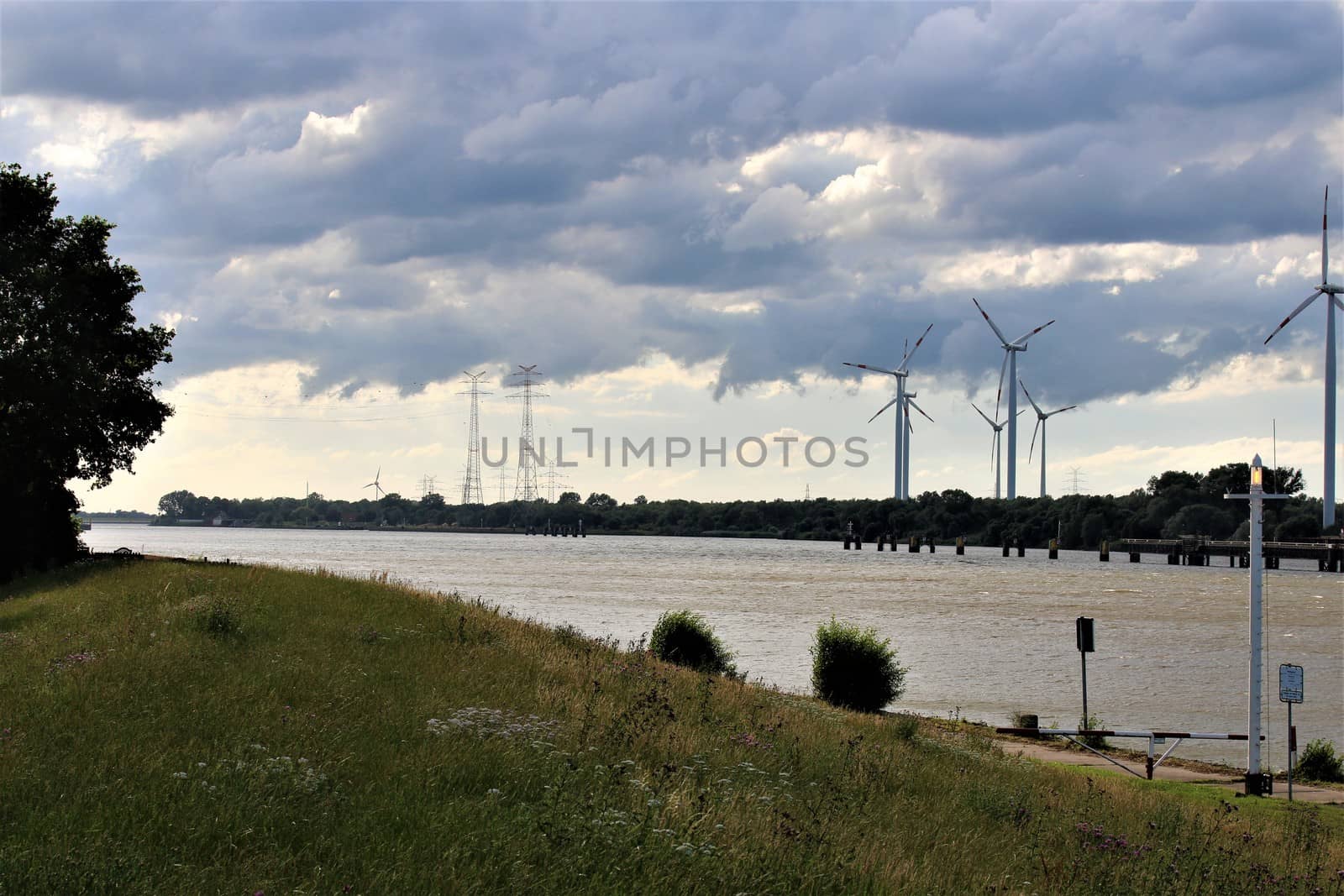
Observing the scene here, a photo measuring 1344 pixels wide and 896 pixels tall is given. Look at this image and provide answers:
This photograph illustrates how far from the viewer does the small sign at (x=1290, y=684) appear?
86.5ft

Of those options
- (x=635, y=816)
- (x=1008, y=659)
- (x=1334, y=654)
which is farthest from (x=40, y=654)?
(x=1334, y=654)

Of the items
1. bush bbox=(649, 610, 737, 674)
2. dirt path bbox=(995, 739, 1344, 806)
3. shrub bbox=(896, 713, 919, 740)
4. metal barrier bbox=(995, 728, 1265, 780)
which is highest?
bush bbox=(649, 610, 737, 674)

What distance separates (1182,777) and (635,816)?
20083 mm

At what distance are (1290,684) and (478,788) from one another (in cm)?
2075

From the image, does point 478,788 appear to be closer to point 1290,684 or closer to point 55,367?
point 1290,684

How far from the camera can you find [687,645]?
37.1 metres

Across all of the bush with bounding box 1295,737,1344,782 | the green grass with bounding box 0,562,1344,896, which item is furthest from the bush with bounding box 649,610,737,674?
the bush with bounding box 1295,737,1344,782

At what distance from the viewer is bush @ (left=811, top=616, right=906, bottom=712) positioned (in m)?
35.4

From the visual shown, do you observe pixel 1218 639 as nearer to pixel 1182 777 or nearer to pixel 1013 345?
pixel 1182 777

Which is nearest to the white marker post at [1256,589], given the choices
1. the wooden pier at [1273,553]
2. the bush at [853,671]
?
the bush at [853,671]

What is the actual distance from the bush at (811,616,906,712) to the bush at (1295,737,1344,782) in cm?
1095

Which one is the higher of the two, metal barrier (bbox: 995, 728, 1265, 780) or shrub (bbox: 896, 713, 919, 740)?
shrub (bbox: 896, 713, 919, 740)

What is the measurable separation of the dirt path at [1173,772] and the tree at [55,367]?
3020 centimetres

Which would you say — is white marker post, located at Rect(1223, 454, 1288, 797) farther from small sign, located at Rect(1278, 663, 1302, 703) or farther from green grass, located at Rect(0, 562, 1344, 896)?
green grass, located at Rect(0, 562, 1344, 896)
